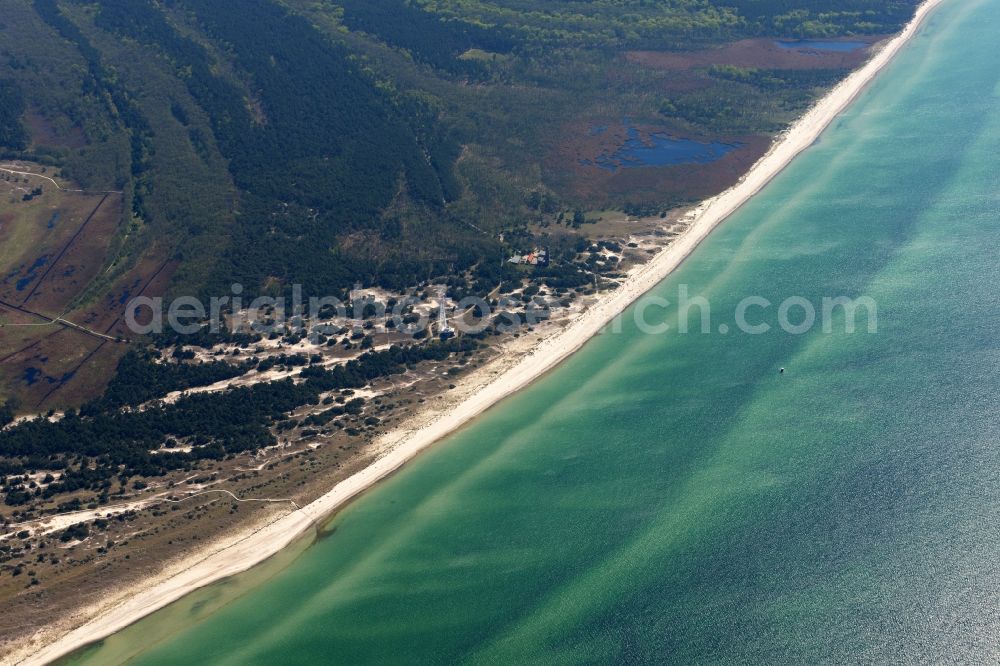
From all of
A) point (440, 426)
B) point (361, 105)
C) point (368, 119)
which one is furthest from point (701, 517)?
point (361, 105)

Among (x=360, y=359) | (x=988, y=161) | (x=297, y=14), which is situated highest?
(x=297, y=14)

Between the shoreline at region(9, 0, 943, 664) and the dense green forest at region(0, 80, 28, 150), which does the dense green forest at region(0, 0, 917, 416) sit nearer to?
the dense green forest at region(0, 80, 28, 150)

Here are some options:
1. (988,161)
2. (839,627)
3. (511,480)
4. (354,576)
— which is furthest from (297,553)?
(988,161)

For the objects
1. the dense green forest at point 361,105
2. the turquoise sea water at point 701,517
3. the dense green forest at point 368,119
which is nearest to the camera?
the turquoise sea water at point 701,517

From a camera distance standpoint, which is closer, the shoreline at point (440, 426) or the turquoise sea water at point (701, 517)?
the turquoise sea water at point (701, 517)

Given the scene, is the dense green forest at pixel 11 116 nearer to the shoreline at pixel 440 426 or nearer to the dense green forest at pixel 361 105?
the dense green forest at pixel 361 105

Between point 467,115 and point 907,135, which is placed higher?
point 467,115

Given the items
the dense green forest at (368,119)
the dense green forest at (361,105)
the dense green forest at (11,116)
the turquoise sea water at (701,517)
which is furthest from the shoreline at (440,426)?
the dense green forest at (11,116)

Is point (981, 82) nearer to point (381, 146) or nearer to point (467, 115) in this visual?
point (467, 115)
